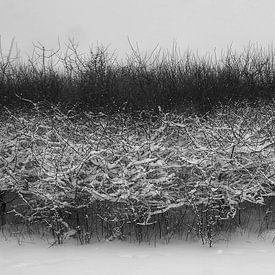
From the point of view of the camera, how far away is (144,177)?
755cm

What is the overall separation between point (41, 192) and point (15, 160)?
45.2 inches

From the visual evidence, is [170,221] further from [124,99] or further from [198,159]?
[124,99]

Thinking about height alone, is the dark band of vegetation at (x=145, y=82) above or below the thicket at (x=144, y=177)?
above

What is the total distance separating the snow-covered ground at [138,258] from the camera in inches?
239

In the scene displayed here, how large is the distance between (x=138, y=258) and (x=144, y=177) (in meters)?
1.39

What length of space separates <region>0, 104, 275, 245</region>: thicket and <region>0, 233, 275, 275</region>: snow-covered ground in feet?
1.11

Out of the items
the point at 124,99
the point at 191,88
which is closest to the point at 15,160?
the point at 124,99

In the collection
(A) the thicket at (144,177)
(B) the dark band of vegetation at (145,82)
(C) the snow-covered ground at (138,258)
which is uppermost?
(B) the dark band of vegetation at (145,82)

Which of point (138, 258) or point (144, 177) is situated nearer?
point (138, 258)

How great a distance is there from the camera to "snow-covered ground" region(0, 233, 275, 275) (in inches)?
239

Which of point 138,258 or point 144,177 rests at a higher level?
point 144,177

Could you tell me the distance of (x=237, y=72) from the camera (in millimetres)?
11031

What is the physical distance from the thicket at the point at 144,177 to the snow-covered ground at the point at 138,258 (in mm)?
338

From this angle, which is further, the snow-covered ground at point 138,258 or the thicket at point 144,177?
the thicket at point 144,177
